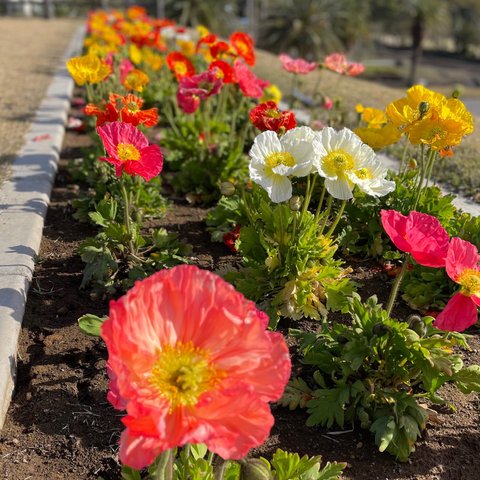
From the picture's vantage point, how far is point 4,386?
2.18 meters

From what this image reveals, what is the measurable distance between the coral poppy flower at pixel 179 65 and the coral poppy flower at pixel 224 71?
49 centimetres

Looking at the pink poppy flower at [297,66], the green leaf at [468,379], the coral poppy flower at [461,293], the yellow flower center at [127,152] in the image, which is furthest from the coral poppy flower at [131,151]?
the pink poppy flower at [297,66]

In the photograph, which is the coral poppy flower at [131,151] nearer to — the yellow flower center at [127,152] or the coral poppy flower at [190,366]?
the yellow flower center at [127,152]

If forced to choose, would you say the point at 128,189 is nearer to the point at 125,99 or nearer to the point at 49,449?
the point at 125,99

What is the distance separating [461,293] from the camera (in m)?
1.90

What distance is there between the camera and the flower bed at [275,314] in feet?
4.12

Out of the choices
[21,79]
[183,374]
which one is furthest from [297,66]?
→ [21,79]

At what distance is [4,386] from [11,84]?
6010 millimetres

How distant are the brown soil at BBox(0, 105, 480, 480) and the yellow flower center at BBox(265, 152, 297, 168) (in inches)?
33.9

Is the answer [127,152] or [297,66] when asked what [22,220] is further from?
[297,66]

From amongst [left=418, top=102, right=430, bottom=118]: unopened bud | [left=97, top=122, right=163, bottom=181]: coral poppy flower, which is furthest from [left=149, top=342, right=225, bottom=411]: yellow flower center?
[left=418, top=102, right=430, bottom=118]: unopened bud

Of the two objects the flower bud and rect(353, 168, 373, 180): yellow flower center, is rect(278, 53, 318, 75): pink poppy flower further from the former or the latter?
the flower bud

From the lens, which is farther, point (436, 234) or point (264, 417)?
point (436, 234)

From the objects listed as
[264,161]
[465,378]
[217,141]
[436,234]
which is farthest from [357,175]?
[217,141]
